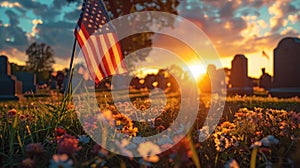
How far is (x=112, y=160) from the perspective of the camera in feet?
7.40

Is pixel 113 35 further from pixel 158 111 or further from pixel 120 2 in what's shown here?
pixel 120 2

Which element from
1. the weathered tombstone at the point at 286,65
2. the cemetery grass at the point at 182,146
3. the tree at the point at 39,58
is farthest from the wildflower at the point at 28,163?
the tree at the point at 39,58

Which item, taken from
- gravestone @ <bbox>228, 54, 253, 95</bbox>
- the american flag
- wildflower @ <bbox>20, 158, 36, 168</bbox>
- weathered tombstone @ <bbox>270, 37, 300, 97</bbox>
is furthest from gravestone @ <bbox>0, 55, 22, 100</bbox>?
wildflower @ <bbox>20, 158, 36, 168</bbox>

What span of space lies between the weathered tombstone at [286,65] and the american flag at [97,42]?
12.5 meters

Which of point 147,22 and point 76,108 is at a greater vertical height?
point 147,22

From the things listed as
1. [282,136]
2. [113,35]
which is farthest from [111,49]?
[282,136]

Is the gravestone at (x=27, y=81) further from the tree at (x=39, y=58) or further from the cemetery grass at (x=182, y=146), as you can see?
the tree at (x=39, y=58)

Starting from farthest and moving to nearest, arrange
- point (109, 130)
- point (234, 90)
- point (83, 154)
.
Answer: point (234, 90), point (109, 130), point (83, 154)

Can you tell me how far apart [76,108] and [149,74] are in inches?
1051

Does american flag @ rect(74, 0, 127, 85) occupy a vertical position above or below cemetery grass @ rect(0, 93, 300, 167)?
above

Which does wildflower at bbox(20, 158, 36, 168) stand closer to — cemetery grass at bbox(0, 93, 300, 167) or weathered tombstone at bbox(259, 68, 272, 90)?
cemetery grass at bbox(0, 93, 300, 167)

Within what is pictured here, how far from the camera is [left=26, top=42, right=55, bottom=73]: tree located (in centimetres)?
5238

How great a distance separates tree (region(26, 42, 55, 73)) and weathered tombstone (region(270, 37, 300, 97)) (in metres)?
42.0

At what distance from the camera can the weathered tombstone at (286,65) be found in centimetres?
1641
